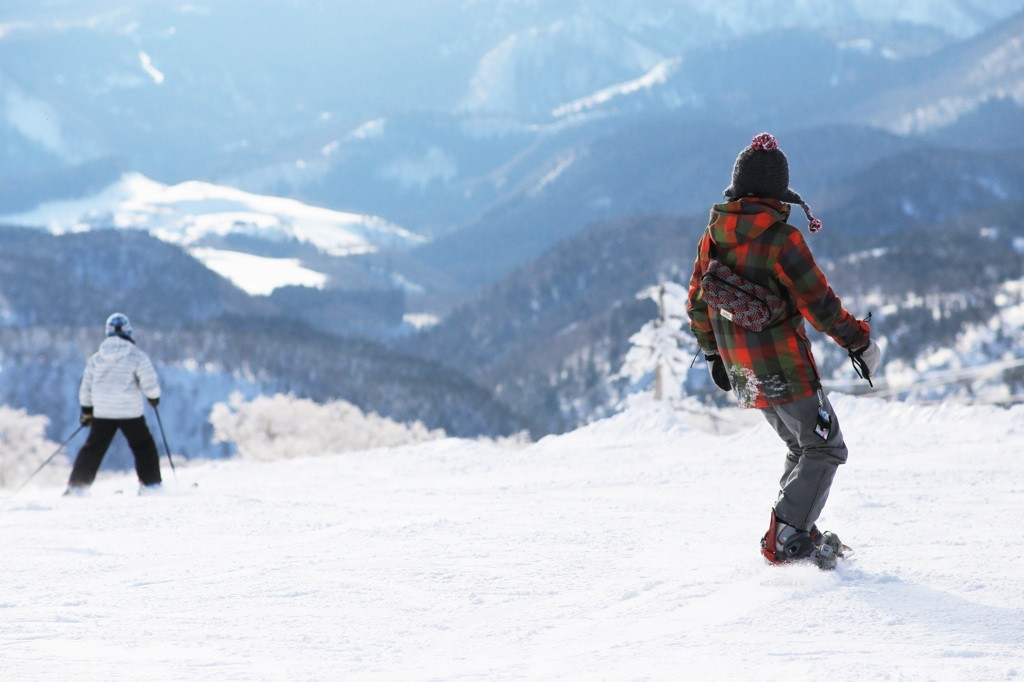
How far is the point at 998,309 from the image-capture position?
6540 inches

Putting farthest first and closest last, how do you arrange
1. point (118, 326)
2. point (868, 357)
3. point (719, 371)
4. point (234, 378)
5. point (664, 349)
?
point (234, 378)
point (664, 349)
point (118, 326)
point (719, 371)
point (868, 357)

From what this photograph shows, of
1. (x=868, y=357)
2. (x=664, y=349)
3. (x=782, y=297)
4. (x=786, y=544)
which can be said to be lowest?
(x=786, y=544)

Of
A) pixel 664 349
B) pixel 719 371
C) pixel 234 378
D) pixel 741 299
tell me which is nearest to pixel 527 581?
pixel 719 371

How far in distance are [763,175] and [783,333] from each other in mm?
779

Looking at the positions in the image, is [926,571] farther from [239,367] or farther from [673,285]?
[239,367]

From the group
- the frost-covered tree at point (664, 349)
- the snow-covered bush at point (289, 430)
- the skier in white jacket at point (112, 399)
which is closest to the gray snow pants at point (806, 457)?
the skier in white jacket at point (112, 399)

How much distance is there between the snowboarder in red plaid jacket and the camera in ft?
15.6

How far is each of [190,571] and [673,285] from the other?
86.1ft

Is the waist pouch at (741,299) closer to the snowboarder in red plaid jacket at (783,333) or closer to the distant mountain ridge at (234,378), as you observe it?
the snowboarder in red plaid jacket at (783,333)

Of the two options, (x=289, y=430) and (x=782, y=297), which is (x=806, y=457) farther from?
(x=289, y=430)

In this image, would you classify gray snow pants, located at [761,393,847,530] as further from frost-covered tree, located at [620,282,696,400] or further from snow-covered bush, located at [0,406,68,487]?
snow-covered bush, located at [0,406,68,487]

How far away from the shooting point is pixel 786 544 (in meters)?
5.14

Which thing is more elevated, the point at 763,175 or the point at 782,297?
the point at 763,175

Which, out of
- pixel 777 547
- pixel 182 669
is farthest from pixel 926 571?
pixel 182 669
